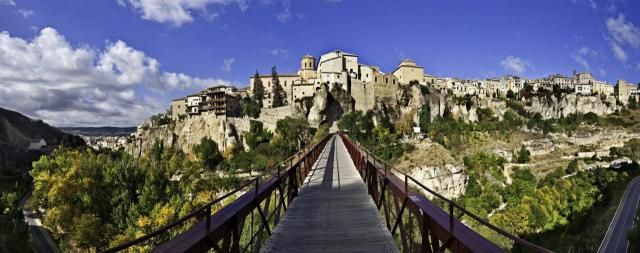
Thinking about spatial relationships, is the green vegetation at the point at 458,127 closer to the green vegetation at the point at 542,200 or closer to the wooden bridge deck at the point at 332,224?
the green vegetation at the point at 542,200

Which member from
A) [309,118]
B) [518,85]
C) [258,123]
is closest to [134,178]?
[258,123]

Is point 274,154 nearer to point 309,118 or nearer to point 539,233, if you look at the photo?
point 309,118

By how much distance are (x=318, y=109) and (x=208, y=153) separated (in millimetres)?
18039

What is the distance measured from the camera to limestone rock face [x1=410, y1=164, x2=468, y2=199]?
41844 millimetres

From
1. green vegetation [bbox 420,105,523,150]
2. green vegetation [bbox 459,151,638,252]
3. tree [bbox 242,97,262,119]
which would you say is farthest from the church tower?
green vegetation [bbox 459,151,638,252]

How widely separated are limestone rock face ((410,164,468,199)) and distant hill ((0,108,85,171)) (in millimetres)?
72385

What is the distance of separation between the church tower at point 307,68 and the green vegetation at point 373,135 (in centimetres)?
1570

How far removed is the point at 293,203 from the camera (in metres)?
6.82

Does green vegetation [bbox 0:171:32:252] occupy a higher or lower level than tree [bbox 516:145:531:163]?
lower

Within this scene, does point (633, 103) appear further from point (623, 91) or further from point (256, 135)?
point (256, 135)

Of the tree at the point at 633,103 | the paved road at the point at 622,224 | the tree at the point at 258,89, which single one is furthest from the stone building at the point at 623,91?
the tree at the point at 258,89

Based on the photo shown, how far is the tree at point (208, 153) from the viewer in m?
53.1

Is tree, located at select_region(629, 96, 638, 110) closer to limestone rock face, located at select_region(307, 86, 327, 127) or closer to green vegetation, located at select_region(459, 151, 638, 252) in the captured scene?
green vegetation, located at select_region(459, 151, 638, 252)

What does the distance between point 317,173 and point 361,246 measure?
251 inches
